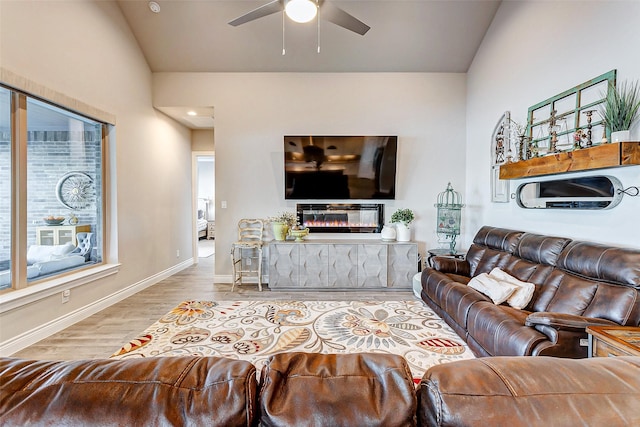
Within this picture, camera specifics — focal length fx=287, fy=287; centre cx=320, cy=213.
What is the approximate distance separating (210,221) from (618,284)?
37.2 feet

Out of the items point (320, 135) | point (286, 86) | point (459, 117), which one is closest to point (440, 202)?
point (459, 117)

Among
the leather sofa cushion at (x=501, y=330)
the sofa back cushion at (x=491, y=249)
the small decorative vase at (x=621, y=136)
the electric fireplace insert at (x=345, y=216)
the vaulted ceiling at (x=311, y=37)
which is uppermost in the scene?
the vaulted ceiling at (x=311, y=37)

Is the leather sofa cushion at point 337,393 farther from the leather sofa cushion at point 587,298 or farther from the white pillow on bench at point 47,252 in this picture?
the white pillow on bench at point 47,252

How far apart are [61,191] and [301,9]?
323 cm

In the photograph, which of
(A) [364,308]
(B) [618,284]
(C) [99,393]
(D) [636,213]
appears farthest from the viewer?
(A) [364,308]

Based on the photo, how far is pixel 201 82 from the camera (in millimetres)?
4727

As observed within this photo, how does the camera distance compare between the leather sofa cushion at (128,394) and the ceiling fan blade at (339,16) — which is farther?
the ceiling fan blade at (339,16)

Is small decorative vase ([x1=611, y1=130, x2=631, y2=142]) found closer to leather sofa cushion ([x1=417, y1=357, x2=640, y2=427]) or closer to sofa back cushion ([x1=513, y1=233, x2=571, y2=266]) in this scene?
sofa back cushion ([x1=513, y1=233, x2=571, y2=266])

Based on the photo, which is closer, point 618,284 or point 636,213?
point 618,284

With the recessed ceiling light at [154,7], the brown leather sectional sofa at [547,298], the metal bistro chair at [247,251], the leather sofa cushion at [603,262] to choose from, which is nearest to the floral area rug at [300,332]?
the brown leather sectional sofa at [547,298]

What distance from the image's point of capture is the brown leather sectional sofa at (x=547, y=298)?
1847 millimetres

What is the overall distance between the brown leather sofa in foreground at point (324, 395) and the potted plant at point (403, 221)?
385cm

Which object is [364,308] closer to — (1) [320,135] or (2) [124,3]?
(1) [320,135]

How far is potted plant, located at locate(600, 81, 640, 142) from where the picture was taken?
2.19 meters
